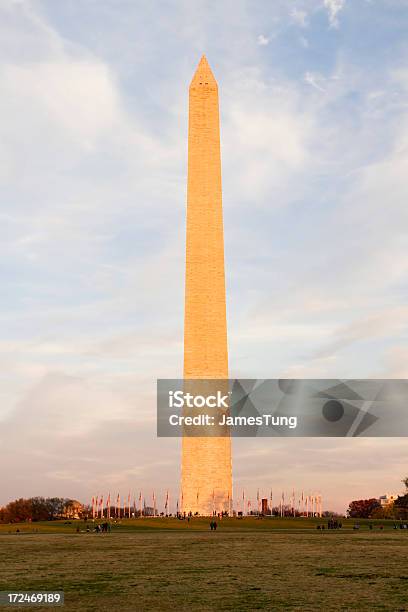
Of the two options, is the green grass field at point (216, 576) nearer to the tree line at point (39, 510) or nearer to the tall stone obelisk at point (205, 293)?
the tall stone obelisk at point (205, 293)

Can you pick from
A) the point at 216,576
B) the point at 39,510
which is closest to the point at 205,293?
the point at 216,576

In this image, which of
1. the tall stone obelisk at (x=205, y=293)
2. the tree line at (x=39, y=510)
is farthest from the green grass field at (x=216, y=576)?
the tree line at (x=39, y=510)

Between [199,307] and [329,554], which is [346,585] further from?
[199,307]

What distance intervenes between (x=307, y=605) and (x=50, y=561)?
Result: 1145 centimetres

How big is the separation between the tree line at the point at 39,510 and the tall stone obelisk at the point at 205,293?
37797 mm

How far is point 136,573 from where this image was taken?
59.1 ft

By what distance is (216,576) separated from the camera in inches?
671

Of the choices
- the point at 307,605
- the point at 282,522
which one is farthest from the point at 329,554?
the point at 282,522

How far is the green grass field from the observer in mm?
13195

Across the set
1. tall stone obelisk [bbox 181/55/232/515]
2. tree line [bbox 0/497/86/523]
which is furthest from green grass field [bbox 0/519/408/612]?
tree line [bbox 0/497/86/523]

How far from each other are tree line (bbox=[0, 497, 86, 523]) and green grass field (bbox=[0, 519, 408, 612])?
222ft

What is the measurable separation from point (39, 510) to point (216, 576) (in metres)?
90.6

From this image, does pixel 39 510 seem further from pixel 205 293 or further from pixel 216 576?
pixel 216 576

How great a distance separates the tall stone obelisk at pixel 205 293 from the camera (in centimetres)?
5806
